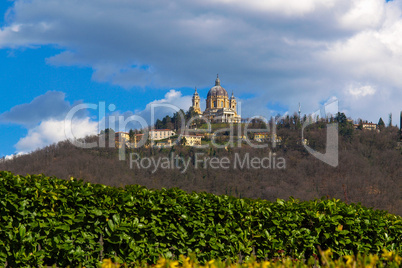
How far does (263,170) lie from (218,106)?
43718 mm

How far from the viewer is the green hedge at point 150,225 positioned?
623 cm

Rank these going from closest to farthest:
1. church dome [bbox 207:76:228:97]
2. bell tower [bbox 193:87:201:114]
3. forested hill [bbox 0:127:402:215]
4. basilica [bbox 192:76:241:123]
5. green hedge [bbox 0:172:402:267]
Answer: green hedge [bbox 0:172:402:267]
forested hill [bbox 0:127:402:215]
basilica [bbox 192:76:241:123]
church dome [bbox 207:76:228:97]
bell tower [bbox 193:87:201:114]

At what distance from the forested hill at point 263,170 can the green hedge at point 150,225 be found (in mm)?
89921

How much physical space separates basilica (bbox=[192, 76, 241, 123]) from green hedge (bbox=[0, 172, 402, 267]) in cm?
13789

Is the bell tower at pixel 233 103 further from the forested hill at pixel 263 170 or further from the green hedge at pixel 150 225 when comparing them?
the green hedge at pixel 150 225

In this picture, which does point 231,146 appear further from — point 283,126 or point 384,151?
point 384,151

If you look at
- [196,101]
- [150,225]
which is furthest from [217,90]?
[150,225]

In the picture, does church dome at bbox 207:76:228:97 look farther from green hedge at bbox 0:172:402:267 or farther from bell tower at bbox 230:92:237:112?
green hedge at bbox 0:172:402:267

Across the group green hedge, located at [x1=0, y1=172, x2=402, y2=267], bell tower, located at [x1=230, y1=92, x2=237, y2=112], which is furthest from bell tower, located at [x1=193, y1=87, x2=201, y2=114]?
green hedge, located at [x1=0, y1=172, x2=402, y2=267]

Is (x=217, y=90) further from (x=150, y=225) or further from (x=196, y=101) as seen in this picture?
(x=150, y=225)

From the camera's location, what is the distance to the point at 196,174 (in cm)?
11381

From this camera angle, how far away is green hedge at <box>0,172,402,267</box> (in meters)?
6.23

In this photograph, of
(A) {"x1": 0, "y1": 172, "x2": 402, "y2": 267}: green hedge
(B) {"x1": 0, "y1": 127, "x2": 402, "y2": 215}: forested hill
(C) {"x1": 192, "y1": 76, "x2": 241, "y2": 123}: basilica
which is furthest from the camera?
(C) {"x1": 192, "y1": 76, "x2": 241, "y2": 123}: basilica

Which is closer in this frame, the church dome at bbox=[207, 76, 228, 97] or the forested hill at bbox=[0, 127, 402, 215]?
the forested hill at bbox=[0, 127, 402, 215]
